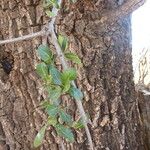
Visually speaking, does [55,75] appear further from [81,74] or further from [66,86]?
[81,74]

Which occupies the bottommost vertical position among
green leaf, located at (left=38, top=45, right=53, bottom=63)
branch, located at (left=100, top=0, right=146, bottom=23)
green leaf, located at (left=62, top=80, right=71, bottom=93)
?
green leaf, located at (left=62, top=80, right=71, bottom=93)

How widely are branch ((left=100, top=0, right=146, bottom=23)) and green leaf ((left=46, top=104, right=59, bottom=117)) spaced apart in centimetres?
39

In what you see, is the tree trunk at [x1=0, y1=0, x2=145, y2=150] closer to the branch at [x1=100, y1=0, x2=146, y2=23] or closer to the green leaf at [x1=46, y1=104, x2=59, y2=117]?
the branch at [x1=100, y1=0, x2=146, y2=23]

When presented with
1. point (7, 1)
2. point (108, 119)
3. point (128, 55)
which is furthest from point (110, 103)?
point (7, 1)

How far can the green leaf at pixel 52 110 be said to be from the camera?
0.89 metres

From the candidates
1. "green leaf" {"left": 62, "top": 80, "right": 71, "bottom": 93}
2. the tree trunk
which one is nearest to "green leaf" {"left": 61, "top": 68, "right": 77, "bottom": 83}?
"green leaf" {"left": 62, "top": 80, "right": 71, "bottom": 93}

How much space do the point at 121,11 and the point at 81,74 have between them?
231mm

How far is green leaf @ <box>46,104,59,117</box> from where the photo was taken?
2.93ft

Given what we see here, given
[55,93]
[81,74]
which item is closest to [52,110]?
[55,93]

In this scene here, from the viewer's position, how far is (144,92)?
1523 millimetres

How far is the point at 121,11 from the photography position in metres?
1.17

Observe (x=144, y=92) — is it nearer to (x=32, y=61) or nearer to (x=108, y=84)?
(x=108, y=84)

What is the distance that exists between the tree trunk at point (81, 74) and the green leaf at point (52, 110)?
31 cm

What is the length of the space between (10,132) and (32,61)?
0.25 meters
